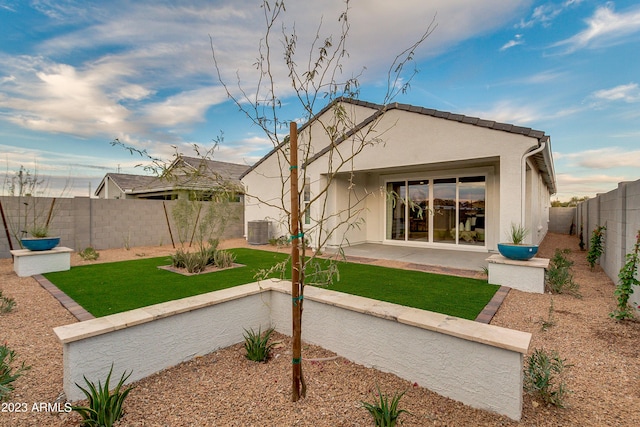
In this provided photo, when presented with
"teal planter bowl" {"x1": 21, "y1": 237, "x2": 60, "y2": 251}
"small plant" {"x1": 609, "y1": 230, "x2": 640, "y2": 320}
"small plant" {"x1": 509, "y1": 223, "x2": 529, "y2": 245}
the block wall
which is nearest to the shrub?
"teal planter bowl" {"x1": 21, "y1": 237, "x2": 60, "y2": 251}

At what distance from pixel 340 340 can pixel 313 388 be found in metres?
0.81

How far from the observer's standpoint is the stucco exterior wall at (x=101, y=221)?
33.7 ft

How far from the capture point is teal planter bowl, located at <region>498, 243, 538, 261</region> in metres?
6.63

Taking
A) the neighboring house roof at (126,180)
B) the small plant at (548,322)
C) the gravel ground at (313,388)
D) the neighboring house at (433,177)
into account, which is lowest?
the gravel ground at (313,388)

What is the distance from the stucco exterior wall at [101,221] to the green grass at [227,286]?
3478 mm

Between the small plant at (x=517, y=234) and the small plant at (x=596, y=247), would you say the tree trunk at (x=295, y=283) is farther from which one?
the small plant at (x=596, y=247)

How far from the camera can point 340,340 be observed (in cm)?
395

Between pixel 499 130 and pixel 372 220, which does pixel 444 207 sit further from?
pixel 499 130

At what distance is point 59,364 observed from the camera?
358 centimetres

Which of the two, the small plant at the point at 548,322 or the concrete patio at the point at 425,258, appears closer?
the small plant at the point at 548,322

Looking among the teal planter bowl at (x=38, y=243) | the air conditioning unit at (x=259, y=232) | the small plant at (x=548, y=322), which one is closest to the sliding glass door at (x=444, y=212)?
the air conditioning unit at (x=259, y=232)

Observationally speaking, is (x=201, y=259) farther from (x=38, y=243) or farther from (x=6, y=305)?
(x=38, y=243)

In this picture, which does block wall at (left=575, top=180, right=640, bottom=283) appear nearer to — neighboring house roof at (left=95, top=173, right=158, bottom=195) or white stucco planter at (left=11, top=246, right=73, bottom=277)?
white stucco planter at (left=11, top=246, right=73, bottom=277)

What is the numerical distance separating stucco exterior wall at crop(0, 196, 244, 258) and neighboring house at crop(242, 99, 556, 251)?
377 centimetres
